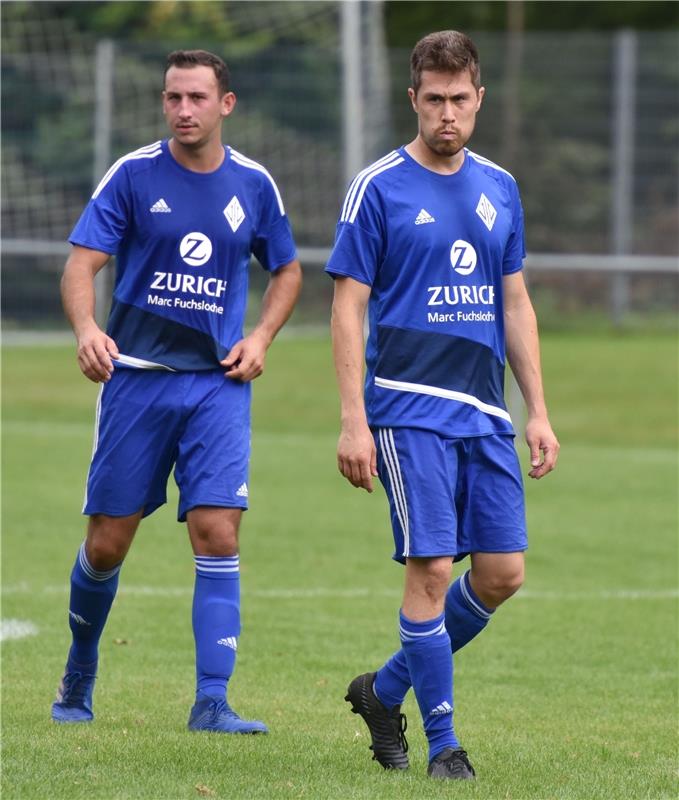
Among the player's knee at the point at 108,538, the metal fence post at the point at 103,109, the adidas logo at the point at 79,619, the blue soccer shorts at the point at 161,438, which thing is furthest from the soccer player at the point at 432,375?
the metal fence post at the point at 103,109

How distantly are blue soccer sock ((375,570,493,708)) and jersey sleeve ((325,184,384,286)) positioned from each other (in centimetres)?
118

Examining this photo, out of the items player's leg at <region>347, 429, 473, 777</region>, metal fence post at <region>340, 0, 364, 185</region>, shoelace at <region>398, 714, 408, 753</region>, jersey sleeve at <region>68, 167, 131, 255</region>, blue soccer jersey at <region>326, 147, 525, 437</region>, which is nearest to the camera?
player's leg at <region>347, 429, 473, 777</region>

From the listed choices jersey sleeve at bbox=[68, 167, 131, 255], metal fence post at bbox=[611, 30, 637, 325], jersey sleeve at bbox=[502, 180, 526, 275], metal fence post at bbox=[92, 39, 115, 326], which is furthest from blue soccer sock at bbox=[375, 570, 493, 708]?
metal fence post at bbox=[611, 30, 637, 325]

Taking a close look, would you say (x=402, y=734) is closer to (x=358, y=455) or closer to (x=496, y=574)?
(x=496, y=574)

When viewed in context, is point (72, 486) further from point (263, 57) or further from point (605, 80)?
point (605, 80)

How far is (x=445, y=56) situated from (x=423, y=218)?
0.54 meters

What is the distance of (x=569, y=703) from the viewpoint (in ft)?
23.2

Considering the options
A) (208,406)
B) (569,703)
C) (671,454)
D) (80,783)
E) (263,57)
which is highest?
(263,57)

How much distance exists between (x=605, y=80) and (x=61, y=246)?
9337mm

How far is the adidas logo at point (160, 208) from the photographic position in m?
6.46

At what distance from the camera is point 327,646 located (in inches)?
324

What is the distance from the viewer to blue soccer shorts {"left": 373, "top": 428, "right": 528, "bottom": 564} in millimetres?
5516

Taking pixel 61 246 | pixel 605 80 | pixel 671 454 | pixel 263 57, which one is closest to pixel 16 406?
pixel 61 246

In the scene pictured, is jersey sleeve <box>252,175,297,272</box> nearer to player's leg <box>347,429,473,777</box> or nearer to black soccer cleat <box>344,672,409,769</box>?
player's leg <box>347,429,473,777</box>
